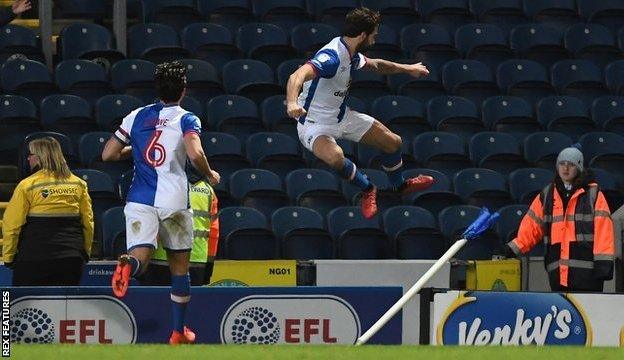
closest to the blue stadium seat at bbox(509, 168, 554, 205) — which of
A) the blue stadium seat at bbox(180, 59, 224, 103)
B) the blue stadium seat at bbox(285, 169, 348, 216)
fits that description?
the blue stadium seat at bbox(285, 169, 348, 216)

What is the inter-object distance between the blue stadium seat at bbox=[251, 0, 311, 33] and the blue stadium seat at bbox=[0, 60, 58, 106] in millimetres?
2971

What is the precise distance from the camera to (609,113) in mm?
16594

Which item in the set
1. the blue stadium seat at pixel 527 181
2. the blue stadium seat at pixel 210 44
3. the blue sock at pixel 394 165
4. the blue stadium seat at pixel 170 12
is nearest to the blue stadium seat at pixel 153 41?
the blue stadium seat at pixel 210 44

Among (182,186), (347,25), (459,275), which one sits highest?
(347,25)

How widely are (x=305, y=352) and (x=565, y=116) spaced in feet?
28.0

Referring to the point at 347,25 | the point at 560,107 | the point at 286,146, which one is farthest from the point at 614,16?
the point at 347,25

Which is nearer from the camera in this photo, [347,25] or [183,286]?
[183,286]

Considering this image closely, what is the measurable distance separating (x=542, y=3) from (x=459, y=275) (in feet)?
19.1

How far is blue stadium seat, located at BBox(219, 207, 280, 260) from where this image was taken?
13891 millimetres

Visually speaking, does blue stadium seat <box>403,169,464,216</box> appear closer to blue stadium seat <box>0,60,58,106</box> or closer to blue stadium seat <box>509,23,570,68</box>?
blue stadium seat <box>509,23,570,68</box>

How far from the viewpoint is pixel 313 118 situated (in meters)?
10.9

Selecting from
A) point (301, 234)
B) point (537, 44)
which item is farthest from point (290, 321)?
point (537, 44)

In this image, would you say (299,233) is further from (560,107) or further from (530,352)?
(530,352)

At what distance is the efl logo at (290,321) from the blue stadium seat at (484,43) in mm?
6996
